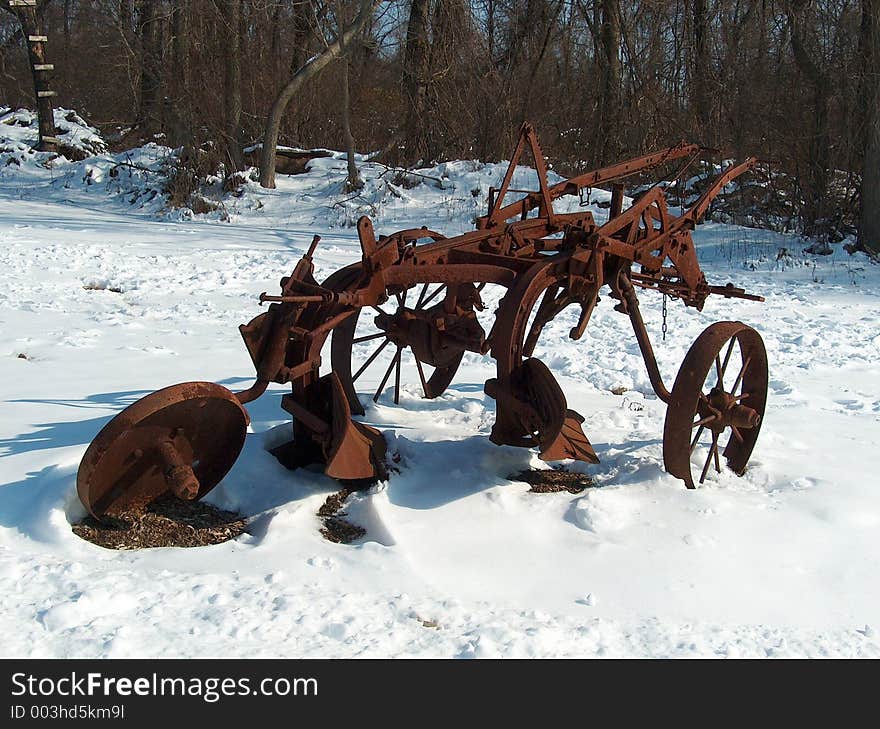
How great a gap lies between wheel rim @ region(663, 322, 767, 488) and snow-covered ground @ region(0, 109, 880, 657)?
0.55ft

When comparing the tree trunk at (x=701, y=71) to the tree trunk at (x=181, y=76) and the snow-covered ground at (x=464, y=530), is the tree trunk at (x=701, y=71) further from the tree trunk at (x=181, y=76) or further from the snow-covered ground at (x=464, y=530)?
the tree trunk at (x=181, y=76)

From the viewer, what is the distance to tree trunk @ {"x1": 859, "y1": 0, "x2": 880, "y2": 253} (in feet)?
35.2

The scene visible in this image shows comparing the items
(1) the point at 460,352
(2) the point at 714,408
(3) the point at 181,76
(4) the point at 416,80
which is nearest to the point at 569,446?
(2) the point at 714,408

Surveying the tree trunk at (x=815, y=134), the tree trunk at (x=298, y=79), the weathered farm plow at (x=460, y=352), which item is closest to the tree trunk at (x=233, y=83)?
the tree trunk at (x=298, y=79)

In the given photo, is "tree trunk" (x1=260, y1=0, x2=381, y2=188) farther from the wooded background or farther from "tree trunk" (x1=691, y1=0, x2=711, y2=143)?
"tree trunk" (x1=691, y1=0, x2=711, y2=143)

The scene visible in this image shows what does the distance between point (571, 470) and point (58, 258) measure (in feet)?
22.8

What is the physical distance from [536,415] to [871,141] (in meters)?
9.09

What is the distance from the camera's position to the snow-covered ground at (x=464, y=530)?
2922 mm

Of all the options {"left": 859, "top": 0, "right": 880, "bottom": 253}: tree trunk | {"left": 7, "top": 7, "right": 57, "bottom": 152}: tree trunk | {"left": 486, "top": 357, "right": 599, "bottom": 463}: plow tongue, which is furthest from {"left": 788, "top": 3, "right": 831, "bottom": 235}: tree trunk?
{"left": 7, "top": 7, "right": 57, "bottom": 152}: tree trunk

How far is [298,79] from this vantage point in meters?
14.3

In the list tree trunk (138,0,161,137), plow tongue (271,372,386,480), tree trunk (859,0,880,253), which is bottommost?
plow tongue (271,372,386,480)

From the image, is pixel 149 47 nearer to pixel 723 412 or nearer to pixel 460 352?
pixel 460 352

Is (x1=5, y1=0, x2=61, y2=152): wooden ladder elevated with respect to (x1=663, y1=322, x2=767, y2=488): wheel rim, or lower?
elevated
